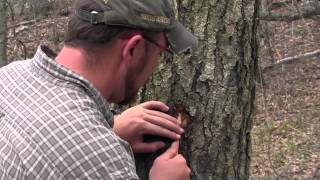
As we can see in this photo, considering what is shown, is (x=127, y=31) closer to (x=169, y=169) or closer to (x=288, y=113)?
(x=169, y=169)

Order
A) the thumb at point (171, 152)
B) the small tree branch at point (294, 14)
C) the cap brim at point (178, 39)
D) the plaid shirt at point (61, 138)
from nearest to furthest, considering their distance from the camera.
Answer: the plaid shirt at point (61, 138)
the cap brim at point (178, 39)
the thumb at point (171, 152)
the small tree branch at point (294, 14)

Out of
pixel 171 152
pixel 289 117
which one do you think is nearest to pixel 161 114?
pixel 171 152

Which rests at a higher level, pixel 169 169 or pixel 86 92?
pixel 86 92

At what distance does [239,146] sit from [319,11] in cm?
363

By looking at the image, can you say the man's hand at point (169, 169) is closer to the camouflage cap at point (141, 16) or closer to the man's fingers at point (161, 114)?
the man's fingers at point (161, 114)

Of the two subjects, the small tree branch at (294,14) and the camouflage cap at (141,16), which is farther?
the small tree branch at (294,14)

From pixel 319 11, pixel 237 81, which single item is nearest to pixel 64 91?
pixel 237 81

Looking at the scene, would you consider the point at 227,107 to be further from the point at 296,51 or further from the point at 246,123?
the point at 296,51

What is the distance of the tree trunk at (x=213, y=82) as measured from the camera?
2.88m

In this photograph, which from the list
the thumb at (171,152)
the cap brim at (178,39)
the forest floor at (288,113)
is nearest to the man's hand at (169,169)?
the thumb at (171,152)

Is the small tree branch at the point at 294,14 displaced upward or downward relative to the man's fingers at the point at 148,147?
upward

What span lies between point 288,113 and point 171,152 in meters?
7.47

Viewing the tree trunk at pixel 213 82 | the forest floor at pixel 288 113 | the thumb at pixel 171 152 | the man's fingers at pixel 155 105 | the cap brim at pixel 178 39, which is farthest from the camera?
the forest floor at pixel 288 113

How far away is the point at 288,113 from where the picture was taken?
988cm
